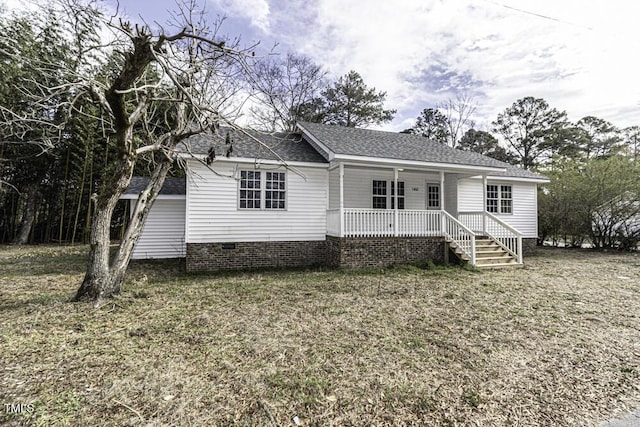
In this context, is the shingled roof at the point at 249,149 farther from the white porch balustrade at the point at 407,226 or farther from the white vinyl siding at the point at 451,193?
the white vinyl siding at the point at 451,193

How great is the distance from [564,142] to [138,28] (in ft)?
116

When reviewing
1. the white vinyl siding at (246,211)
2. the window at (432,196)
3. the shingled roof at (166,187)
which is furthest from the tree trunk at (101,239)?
the window at (432,196)

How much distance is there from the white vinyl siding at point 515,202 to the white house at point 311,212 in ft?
3.56

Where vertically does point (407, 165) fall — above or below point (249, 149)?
below

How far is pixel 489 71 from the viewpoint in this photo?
48.0 feet

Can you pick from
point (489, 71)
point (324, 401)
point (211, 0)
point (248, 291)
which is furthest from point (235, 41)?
point (489, 71)

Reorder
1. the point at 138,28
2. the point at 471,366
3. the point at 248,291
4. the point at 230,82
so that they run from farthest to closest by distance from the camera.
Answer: the point at 230,82 → the point at 248,291 → the point at 138,28 → the point at 471,366

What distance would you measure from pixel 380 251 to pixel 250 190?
4577mm

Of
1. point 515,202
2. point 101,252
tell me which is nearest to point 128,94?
point 101,252

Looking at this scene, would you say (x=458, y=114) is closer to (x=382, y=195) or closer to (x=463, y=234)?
(x=382, y=195)

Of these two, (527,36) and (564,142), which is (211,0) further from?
(564,142)

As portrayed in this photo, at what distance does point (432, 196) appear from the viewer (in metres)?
12.5

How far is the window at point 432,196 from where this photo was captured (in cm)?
1238

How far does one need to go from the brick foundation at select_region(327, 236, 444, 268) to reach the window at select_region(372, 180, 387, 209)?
2291 millimetres
